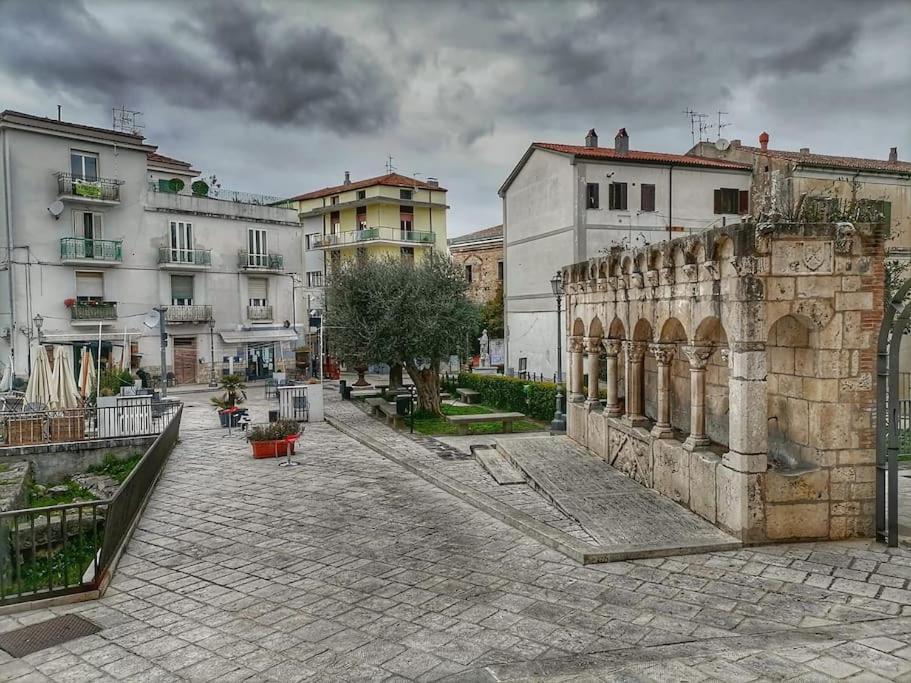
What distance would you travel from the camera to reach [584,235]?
91.2ft

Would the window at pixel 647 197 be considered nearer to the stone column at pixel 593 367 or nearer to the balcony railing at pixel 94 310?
the stone column at pixel 593 367

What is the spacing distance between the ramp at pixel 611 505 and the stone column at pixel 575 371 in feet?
3.98

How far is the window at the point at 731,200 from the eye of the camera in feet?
98.1

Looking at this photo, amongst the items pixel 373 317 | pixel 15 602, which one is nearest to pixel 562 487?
pixel 15 602

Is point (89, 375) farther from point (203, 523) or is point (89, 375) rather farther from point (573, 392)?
point (573, 392)

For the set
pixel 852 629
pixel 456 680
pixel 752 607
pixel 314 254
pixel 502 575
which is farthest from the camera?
pixel 314 254

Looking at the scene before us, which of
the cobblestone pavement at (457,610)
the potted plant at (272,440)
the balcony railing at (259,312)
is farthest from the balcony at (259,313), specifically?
the cobblestone pavement at (457,610)

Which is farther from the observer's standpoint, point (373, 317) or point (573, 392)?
point (373, 317)

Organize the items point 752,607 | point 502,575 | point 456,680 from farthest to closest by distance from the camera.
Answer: point 502,575 < point 752,607 < point 456,680

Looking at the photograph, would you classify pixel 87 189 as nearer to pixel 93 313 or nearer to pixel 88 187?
pixel 88 187

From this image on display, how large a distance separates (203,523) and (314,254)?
135ft

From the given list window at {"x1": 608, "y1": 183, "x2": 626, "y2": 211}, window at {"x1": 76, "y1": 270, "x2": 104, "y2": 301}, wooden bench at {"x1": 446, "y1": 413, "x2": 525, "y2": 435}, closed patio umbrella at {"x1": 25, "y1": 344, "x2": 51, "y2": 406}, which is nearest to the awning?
window at {"x1": 76, "y1": 270, "x2": 104, "y2": 301}

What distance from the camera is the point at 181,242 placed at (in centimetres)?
3444

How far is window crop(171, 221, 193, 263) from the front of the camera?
34.1 metres
